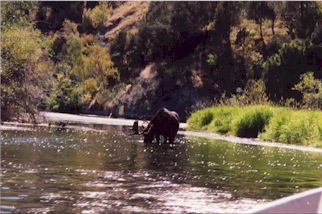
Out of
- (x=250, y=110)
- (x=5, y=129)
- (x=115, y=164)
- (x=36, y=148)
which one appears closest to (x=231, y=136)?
(x=250, y=110)

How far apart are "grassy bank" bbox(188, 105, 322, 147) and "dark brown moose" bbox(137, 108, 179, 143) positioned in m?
7.74

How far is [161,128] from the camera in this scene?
3972 centimetres

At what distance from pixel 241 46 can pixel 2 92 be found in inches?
2387

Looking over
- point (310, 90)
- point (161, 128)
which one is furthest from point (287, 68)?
point (161, 128)

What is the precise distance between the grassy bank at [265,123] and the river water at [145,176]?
571 centimetres

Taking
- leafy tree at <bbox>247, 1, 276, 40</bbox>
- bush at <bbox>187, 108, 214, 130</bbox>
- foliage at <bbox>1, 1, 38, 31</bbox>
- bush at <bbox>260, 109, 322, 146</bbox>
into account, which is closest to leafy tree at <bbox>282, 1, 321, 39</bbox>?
leafy tree at <bbox>247, 1, 276, 40</bbox>

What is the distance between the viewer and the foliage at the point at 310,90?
196ft

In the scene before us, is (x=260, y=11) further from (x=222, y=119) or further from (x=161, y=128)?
(x=161, y=128)

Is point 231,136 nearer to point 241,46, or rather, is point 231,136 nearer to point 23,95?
point 23,95

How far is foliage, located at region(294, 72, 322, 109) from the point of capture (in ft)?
196

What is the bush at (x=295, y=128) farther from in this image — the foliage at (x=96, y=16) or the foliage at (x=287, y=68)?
the foliage at (x=96, y=16)

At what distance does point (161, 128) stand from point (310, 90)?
28626mm

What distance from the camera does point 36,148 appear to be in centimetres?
3203

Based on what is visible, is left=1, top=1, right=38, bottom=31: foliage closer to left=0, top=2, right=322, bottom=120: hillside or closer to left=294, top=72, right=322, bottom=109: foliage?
left=0, top=2, right=322, bottom=120: hillside
